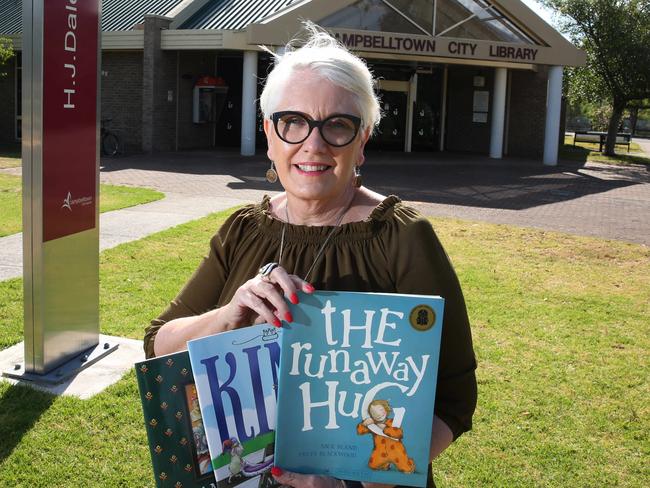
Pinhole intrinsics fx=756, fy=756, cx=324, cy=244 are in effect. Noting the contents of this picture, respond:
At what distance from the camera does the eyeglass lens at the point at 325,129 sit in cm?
192

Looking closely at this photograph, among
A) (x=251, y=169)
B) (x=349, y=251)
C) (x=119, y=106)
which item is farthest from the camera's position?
(x=119, y=106)

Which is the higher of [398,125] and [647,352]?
[398,125]

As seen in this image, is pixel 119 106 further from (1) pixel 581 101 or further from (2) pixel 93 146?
(2) pixel 93 146

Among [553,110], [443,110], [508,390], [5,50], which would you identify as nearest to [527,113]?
[443,110]

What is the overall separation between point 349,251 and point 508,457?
107 inches

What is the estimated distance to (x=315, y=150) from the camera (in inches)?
76.2

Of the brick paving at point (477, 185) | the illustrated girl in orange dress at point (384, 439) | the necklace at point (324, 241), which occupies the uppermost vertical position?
the necklace at point (324, 241)

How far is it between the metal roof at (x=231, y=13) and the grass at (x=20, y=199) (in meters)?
8.70

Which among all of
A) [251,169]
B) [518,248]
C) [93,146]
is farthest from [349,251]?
[251,169]

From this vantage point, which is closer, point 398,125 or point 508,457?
point 508,457

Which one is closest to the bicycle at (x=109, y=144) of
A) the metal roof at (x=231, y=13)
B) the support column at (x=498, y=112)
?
the metal roof at (x=231, y=13)

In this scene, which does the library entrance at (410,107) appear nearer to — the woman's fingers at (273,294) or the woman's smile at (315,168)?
the woman's smile at (315,168)

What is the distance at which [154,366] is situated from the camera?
1.80m

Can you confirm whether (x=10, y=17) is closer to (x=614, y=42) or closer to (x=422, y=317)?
(x=614, y=42)
